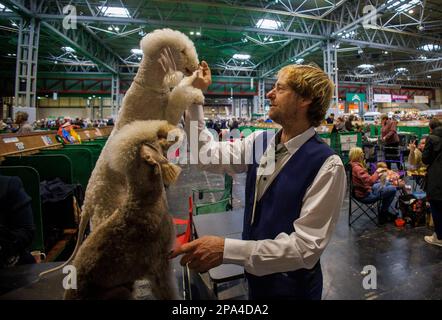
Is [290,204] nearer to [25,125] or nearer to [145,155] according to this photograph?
[145,155]

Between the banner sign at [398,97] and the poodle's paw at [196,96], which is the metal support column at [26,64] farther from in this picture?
the banner sign at [398,97]

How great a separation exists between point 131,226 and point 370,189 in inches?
162

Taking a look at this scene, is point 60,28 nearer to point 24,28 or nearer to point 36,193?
Answer: point 24,28

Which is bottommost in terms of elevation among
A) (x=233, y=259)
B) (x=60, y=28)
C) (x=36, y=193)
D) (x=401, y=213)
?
(x=401, y=213)

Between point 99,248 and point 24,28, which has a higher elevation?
point 24,28

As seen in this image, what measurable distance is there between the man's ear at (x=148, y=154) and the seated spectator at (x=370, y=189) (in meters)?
3.99

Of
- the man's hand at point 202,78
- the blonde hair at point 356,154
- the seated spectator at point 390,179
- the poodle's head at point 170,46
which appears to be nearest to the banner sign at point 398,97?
the seated spectator at point 390,179

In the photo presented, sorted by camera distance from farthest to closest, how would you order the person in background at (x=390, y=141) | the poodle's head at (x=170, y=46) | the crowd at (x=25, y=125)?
the person in background at (x=390, y=141) < the crowd at (x=25, y=125) < the poodle's head at (x=170, y=46)

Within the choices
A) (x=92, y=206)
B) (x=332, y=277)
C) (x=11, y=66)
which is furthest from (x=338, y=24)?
(x=11, y=66)

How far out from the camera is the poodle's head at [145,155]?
0.63 metres

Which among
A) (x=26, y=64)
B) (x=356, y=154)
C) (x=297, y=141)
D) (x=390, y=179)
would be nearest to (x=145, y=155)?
(x=297, y=141)

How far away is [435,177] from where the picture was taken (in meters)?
3.05
